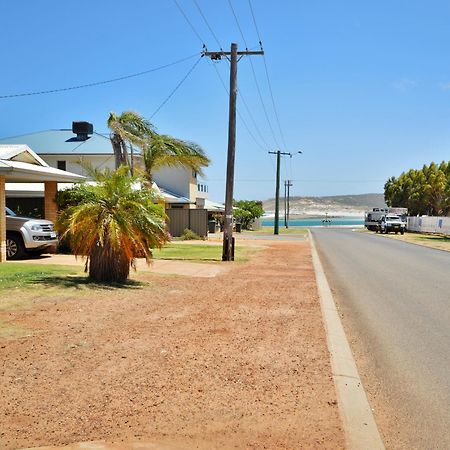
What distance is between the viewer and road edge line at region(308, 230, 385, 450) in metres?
4.44

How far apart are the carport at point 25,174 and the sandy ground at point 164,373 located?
5778 mm

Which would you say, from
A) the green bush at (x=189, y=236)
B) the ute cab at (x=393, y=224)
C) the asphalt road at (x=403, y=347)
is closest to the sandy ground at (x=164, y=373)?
the asphalt road at (x=403, y=347)

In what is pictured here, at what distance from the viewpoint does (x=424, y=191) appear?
78438 millimetres

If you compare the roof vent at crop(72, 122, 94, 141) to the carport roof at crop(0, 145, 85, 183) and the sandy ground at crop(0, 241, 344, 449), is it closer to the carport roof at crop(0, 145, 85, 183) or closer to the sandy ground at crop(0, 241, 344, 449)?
the carport roof at crop(0, 145, 85, 183)

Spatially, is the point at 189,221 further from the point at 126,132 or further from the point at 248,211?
the point at 248,211

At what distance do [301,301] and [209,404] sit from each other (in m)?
6.11

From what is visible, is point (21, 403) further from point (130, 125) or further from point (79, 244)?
point (130, 125)

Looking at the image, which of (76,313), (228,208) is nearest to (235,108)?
(228,208)

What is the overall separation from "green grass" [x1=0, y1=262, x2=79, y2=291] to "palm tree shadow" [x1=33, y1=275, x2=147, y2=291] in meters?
0.17

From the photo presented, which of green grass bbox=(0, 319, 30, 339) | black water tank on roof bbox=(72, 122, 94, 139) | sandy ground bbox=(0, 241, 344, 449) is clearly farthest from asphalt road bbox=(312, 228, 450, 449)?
black water tank on roof bbox=(72, 122, 94, 139)

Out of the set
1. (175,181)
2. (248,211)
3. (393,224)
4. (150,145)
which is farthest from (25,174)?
(248,211)

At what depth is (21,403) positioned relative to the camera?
188 inches

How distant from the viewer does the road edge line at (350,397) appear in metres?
4.44

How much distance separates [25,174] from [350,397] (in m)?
12.9
